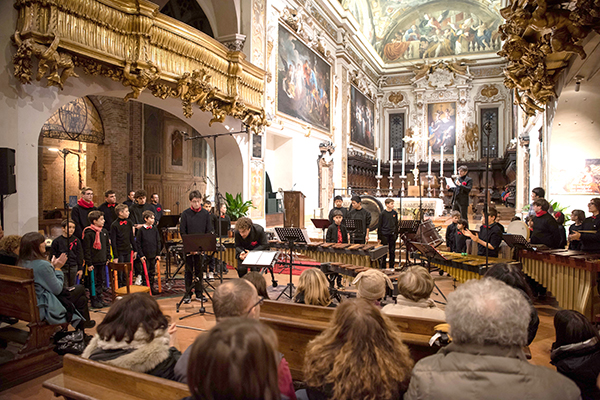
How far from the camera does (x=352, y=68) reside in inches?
800

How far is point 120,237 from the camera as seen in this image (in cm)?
635

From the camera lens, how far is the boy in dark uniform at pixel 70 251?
17.8 ft

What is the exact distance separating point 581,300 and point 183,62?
26.1 feet

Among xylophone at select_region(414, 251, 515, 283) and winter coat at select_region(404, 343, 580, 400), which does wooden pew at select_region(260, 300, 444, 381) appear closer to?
winter coat at select_region(404, 343, 580, 400)

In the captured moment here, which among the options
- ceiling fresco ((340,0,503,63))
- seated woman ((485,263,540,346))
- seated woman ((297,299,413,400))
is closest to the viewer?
seated woman ((297,299,413,400))

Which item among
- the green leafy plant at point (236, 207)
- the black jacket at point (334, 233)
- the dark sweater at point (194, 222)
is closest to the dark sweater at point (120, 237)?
the dark sweater at point (194, 222)

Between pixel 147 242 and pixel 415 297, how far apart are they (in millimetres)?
4897

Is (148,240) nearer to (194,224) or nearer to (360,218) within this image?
(194,224)

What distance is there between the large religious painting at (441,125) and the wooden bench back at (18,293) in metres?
23.8

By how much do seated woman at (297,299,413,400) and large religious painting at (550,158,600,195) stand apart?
8.41 metres

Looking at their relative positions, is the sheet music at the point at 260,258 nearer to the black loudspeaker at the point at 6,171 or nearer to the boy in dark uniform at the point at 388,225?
the black loudspeaker at the point at 6,171

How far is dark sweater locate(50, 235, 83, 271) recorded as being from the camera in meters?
5.41

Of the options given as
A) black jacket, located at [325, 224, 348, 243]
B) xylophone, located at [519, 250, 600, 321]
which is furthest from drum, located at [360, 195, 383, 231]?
xylophone, located at [519, 250, 600, 321]

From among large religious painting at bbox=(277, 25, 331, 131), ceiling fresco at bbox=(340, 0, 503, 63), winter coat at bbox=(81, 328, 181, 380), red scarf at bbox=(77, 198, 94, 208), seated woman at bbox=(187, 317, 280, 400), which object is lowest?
winter coat at bbox=(81, 328, 181, 380)
